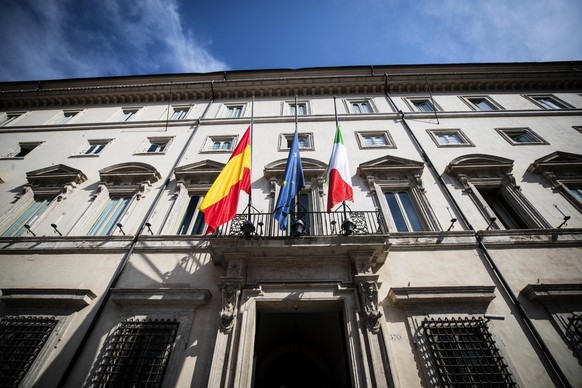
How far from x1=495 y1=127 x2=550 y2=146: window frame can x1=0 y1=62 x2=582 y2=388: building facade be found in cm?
10

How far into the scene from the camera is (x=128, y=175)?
1008 centimetres

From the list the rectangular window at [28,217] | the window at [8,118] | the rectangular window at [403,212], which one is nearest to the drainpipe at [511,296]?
the rectangular window at [403,212]

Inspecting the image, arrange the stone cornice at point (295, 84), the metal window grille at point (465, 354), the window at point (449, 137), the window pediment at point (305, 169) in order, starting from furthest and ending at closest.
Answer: the stone cornice at point (295, 84) → the window at point (449, 137) → the window pediment at point (305, 169) → the metal window grille at point (465, 354)

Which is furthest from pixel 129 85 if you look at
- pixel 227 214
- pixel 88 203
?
pixel 227 214

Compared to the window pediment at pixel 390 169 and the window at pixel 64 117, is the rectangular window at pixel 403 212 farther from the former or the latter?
the window at pixel 64 117

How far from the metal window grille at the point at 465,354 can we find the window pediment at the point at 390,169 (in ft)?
17.2

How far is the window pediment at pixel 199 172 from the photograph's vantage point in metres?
10.0

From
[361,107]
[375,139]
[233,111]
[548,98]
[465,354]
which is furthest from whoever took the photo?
[233,111]

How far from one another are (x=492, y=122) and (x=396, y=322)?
457 inches

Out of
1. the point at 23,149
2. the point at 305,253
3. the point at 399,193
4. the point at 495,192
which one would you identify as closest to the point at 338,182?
the point at 305,253

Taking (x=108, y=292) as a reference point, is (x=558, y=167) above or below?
above

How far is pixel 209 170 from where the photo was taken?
10117 mm

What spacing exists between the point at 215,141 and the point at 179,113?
164 inches

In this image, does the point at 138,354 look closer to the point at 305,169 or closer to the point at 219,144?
the point at 305,169
